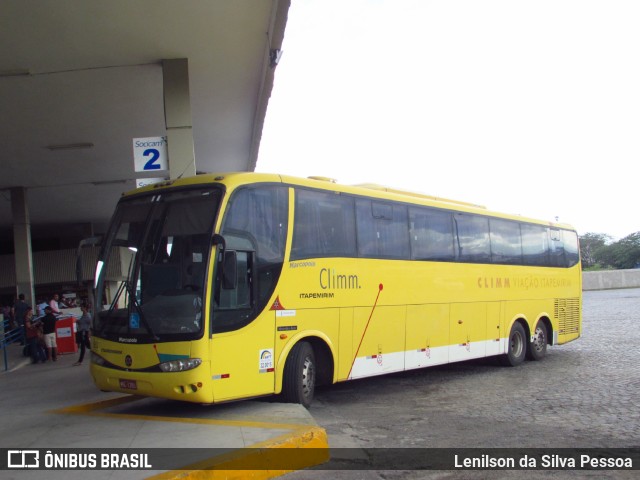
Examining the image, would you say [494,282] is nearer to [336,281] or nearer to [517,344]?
[517,344]

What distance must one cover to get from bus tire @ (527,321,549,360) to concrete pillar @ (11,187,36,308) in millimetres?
20262

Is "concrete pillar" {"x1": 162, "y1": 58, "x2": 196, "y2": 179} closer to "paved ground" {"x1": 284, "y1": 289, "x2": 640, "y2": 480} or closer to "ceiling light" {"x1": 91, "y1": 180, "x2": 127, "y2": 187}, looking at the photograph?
"paved ground" {"x1": 284, "y1": 289, "x2": 640, "y2": 480}

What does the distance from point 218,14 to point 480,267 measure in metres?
7.40

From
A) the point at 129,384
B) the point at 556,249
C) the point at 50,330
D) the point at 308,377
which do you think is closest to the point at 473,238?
the point at 556,249

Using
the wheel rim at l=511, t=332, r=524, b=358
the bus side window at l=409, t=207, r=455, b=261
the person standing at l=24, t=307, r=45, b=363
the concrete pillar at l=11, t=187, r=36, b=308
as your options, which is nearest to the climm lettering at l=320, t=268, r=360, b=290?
the bus side window at l=409, t=207, r=455, b=261

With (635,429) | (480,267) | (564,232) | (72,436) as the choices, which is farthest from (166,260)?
(564,232)

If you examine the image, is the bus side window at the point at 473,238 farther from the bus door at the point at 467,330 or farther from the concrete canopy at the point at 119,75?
the concrete canopy at the point at 119,75

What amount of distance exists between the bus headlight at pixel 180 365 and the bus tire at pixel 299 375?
63.5 inches

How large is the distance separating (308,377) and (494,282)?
20.5 ft

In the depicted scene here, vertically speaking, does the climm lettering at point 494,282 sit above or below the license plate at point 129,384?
above

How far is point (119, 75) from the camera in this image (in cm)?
1431

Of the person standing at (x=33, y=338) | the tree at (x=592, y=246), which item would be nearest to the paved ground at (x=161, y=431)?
the person standing at (x=33, y=338)

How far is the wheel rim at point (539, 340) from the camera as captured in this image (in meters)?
15.1

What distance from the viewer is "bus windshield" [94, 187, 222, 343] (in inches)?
304
